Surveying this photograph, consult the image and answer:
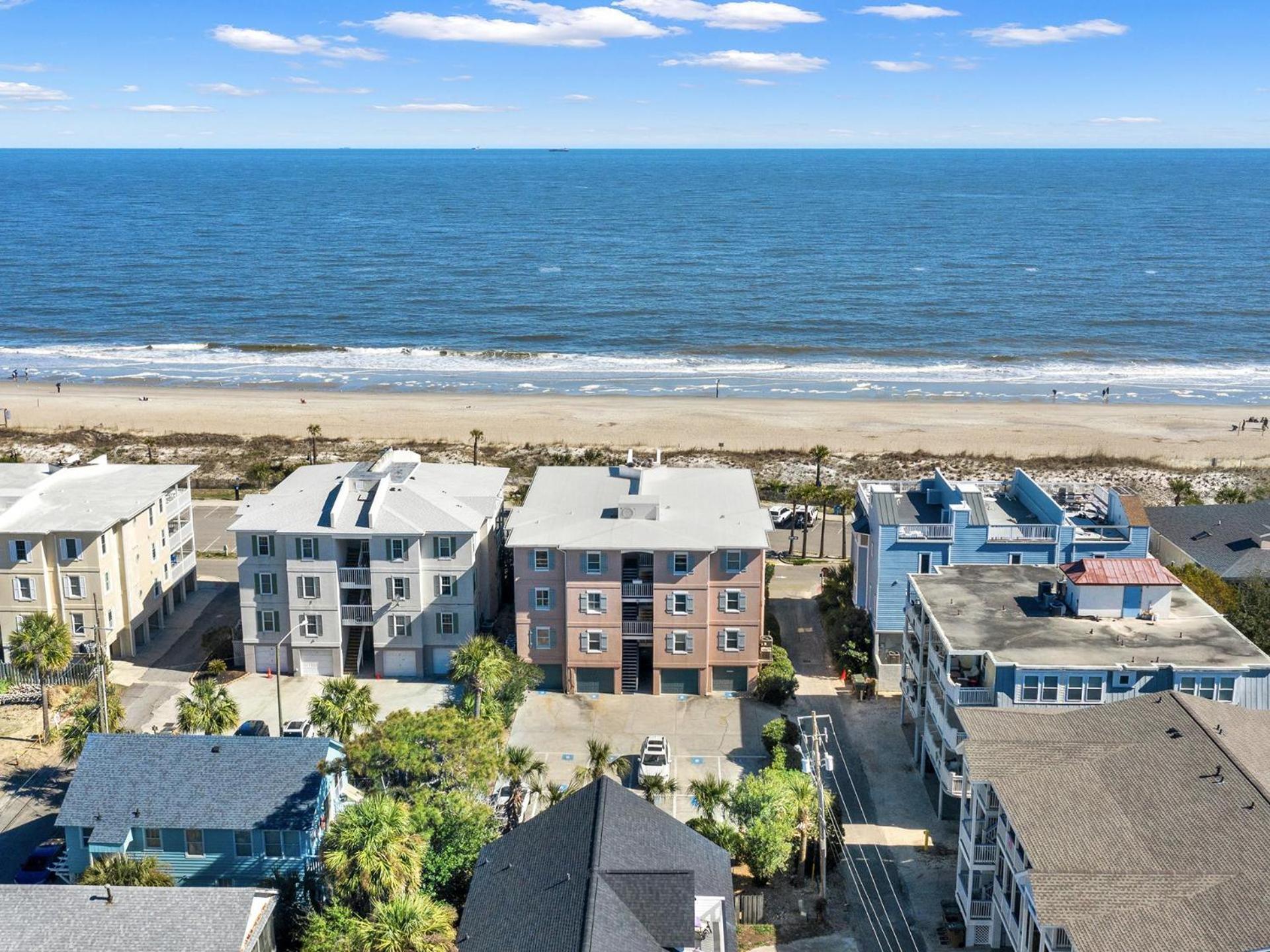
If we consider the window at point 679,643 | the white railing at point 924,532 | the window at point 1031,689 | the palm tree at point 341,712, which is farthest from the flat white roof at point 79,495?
the window at point 1031,689

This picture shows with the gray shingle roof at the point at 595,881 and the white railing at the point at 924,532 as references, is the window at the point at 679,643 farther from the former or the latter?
the gray shingle roof at the point at 595,881

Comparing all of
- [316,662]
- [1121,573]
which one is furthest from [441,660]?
[1121,573]

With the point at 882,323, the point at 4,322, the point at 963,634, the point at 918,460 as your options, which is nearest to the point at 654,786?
the point at 963,634

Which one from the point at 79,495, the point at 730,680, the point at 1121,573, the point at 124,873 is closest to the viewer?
the point at 124,873

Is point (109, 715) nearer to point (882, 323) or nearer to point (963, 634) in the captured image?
point (963, 634)

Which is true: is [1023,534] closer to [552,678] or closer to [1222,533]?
[1222,533]

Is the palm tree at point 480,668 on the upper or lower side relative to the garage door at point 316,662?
upper

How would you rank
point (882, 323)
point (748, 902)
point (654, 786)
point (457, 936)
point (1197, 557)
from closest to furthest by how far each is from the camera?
point (457, 936), point (748, 902), point (654, 786), point (1197, 557), point (882, 323)
